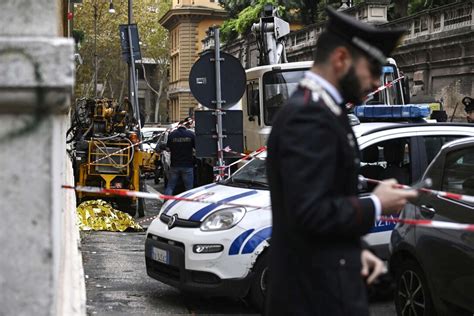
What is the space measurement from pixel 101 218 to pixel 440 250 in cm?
871

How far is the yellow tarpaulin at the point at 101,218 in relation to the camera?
14016mm

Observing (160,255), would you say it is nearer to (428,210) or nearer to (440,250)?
(428,210)

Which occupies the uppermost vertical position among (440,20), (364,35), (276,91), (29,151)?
(440,20)

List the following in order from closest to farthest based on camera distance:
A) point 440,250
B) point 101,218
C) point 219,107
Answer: point 440,250, point 219,107, point 101,218

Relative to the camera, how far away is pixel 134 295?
8875 mm

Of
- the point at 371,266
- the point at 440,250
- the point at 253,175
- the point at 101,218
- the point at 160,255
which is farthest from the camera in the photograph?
the point at 101,218

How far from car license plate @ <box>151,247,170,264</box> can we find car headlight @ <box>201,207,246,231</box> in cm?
51

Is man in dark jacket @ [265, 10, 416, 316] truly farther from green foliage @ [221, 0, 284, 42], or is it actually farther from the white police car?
green foliage @ [221, 0, 284, 42]

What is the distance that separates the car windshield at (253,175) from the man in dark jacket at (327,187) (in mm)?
5493

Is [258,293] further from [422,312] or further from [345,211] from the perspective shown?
[345,211]

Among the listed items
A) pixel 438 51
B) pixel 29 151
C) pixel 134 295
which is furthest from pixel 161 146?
pixel 29 151

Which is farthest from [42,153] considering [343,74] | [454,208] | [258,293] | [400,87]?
[400,87]

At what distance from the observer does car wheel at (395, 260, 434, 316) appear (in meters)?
6.72

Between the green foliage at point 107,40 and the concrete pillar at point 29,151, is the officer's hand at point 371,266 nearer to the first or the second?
the concrete pillar at point 29,151
